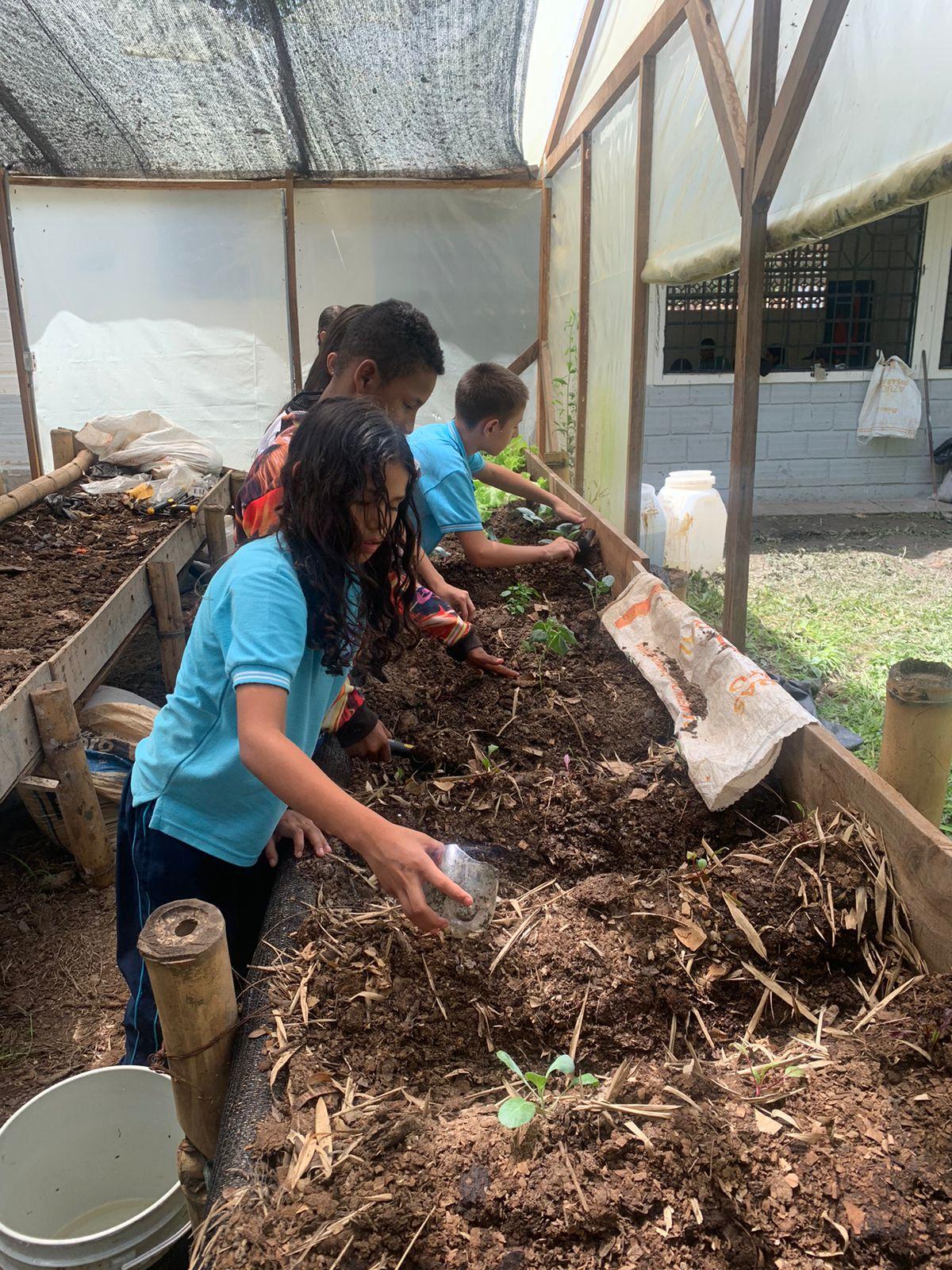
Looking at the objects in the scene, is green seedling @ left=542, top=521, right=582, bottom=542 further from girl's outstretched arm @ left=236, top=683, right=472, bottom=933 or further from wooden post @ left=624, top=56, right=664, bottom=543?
girl's outstretched arm @ left=236, top=683, right=472, bottom=933

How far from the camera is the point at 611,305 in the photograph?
5938 mm

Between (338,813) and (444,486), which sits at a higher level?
(444,486)

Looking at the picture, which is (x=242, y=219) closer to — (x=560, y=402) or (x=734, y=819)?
(x=560, y=402)

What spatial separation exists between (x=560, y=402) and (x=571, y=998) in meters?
6.92

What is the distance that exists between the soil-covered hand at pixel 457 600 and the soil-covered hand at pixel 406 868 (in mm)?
2109

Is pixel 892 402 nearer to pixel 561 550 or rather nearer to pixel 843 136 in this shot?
pixel 561 550

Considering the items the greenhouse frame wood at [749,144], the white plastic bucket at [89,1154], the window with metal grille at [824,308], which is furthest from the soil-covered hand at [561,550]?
the window with metal grille at [824,308]

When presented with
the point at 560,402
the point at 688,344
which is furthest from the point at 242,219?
the point at 688,344

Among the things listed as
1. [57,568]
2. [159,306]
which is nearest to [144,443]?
[159,306]

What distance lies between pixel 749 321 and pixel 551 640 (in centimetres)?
141

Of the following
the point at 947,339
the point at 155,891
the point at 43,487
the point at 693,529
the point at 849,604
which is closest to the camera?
the point at 155,891

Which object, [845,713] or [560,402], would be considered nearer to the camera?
[845,713]

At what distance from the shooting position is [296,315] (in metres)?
9.27

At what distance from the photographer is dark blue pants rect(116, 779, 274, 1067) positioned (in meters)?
1.92
